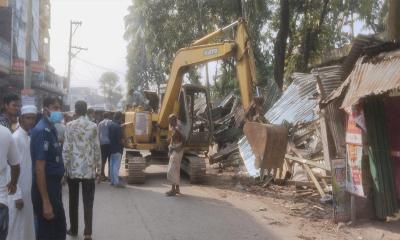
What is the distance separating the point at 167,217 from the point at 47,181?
10.8 ft

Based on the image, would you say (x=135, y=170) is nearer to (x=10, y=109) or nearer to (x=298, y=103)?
(x=298, y=103)

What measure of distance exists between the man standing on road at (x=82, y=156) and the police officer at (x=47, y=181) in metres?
0.73

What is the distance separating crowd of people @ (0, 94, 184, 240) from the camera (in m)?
4.36

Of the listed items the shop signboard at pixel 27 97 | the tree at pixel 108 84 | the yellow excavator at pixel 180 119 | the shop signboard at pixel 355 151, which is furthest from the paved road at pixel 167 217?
the tree at pixel 108 84

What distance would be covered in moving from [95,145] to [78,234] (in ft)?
5.03

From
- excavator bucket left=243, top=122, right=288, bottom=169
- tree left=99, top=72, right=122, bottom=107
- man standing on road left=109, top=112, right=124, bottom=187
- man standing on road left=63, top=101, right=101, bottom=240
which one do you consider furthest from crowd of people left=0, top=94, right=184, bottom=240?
tree left=99, top=72, right=122, bottom=107

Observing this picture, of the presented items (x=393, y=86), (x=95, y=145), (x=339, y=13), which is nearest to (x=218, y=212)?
(x=95, y=145)

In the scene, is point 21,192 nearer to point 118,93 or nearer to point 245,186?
point 245,186

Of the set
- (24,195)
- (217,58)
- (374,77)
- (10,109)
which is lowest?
(24,195)

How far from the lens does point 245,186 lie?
1129cm

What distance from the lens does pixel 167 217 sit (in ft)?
26.2

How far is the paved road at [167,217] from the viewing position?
689 centimetres

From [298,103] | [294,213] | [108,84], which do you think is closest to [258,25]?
[298,103]

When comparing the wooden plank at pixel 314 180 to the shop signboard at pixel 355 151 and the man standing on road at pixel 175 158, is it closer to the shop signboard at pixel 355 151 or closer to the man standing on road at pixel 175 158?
the shop signboard at pixel 355 151
